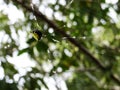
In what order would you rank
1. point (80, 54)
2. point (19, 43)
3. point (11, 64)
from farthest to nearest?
point (80, 54) < point (19, 43) < point (11, 64)

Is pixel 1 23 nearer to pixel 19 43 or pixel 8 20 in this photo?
pixel 8 20

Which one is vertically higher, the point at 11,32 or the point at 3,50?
the point at 11,32

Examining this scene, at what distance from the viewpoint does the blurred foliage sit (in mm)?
2131

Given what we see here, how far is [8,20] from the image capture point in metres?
2.86

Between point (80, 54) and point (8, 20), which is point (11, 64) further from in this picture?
point (80, 54)

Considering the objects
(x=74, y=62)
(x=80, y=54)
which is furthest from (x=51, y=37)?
(x=80, y=54)

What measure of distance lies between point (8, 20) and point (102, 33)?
79cm

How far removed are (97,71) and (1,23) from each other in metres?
0.92

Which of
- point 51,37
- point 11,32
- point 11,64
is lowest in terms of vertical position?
point 51,37

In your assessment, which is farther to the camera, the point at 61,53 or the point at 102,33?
the point at 102,33

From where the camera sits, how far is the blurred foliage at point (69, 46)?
213cm

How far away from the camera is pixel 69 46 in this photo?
2.94 meters

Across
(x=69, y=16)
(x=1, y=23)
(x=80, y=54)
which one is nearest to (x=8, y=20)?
(x=1, y=23)

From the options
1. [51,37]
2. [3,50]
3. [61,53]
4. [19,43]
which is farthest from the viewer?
[61,53]
